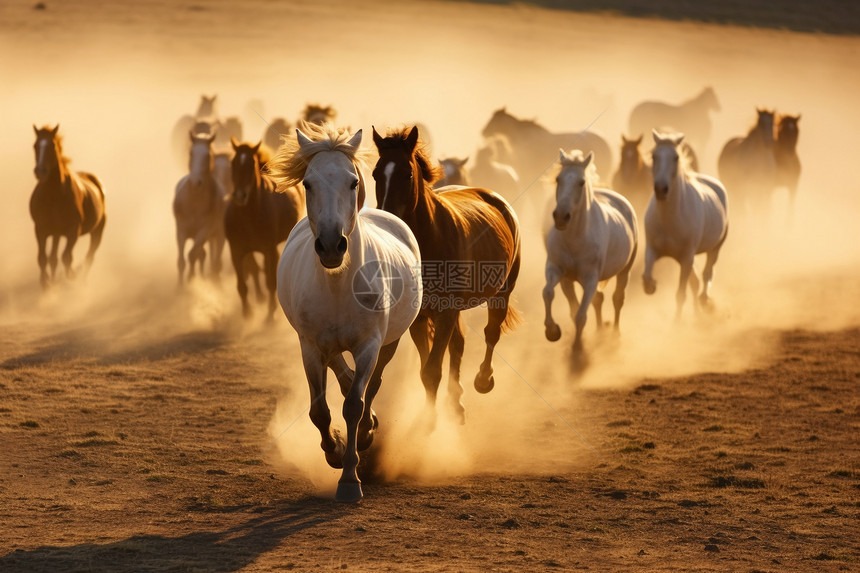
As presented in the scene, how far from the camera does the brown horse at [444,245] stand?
23.3 feet

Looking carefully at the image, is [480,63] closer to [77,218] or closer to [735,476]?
[77,218]

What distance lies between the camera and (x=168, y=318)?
13.6 m

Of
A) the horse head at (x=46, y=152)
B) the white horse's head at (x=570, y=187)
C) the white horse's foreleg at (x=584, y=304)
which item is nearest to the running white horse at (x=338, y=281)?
the white horse's head at (x=570, y=187)

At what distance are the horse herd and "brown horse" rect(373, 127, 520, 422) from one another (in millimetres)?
11

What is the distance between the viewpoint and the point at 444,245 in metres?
7.50

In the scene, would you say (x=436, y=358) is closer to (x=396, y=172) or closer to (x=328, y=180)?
(x=396, y=172)

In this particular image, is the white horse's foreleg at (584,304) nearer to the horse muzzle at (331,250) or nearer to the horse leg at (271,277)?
the horse leg at (271,277)

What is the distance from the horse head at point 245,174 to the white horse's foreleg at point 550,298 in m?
3.73

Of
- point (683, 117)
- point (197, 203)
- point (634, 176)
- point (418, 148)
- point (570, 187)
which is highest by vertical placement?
point (683, 117)

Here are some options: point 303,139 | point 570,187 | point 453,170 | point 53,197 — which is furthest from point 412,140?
point 453,170

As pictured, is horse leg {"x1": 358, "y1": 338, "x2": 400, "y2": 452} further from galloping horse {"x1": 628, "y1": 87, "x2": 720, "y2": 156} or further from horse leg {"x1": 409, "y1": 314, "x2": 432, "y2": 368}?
galloping horse {"x1": 628, "y1": 87, "x2": 720, "y2": 156}

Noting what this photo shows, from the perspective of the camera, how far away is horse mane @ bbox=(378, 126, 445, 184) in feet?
23.3

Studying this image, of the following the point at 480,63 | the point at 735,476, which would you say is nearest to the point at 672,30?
the point at 480,63

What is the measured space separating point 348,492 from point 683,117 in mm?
28561
